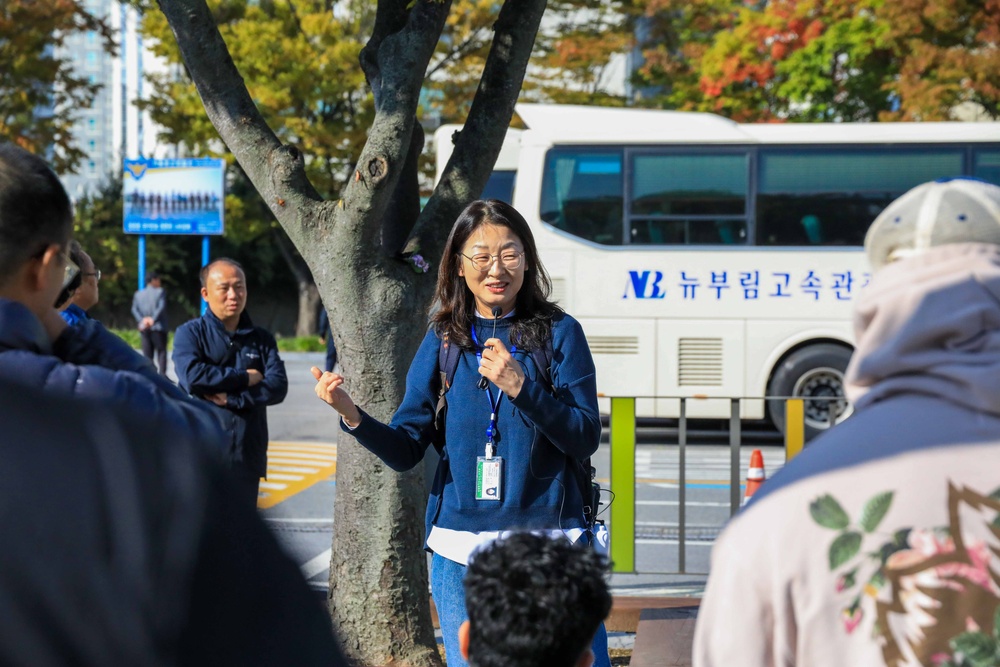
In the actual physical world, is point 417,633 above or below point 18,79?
below

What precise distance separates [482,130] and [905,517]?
359cm

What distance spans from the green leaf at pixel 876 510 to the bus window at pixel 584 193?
12.1m

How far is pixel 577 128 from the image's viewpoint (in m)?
13.6

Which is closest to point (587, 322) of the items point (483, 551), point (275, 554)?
point (483, 551)

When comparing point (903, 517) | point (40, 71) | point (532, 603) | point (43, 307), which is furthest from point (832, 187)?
point (40, 71)

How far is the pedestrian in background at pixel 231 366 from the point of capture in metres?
5.82

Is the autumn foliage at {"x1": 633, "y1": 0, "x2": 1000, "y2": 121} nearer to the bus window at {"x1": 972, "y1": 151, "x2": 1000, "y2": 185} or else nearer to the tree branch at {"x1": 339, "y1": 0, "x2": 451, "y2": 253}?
the bus window at {"x1": 972, "y1": 151, "x2": 1000, "y2": 185}

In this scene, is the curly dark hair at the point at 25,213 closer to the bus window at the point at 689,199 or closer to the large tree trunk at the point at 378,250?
the large tree trunk at the point at 378,250

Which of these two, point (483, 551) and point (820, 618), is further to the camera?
point (483, 551)

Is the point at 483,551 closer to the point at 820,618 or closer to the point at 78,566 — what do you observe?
the point at 820,618

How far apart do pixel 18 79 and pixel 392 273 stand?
20.0 m

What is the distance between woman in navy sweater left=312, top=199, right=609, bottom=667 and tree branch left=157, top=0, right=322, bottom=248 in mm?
1503

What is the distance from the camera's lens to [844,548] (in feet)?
5.01

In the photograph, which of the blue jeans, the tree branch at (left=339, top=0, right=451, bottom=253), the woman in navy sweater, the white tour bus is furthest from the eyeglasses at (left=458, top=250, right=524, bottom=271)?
the white tour bus
